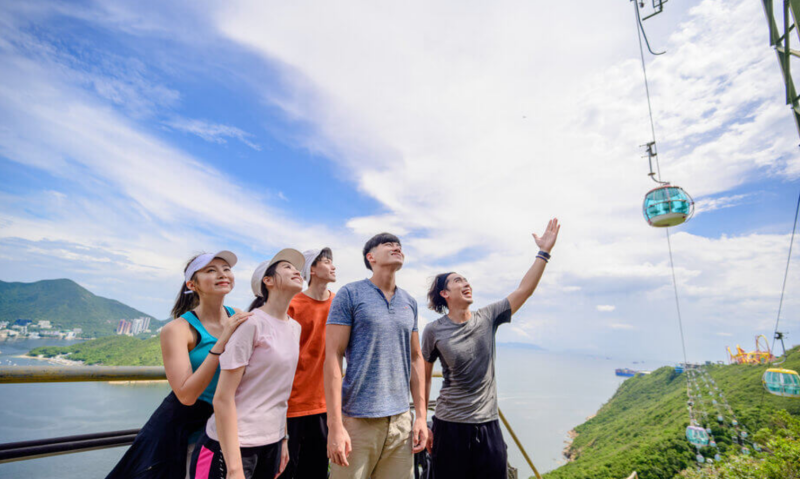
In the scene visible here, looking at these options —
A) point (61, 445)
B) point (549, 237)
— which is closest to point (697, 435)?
point (549, 237)

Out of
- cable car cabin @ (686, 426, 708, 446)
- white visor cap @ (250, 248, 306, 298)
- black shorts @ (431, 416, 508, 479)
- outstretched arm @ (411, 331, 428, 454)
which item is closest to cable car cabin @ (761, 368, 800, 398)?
cable car cabin @ (686, 426, 708, 446)

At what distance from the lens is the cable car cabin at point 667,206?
5.34 metres

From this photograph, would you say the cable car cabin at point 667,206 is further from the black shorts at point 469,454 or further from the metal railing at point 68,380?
the metal railing at point 68,380

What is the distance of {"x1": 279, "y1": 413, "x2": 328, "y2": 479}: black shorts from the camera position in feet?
7.02

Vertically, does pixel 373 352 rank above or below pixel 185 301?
below

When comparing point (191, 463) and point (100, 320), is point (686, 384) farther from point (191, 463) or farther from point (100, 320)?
point (100, 320)

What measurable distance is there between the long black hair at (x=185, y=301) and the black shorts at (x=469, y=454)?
1.68 meters

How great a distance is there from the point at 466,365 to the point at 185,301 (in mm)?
1703

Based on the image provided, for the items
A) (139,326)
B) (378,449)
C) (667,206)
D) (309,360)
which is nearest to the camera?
(378,449)

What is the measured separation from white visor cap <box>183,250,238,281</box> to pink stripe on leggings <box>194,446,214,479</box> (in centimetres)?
81

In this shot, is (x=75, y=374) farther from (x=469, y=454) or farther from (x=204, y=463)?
(x=469, y=454)

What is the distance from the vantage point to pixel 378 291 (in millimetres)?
2164


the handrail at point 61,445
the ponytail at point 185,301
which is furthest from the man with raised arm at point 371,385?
the handrail at point 61,445

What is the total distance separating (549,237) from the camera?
2.80 metres
